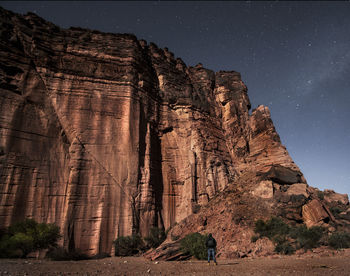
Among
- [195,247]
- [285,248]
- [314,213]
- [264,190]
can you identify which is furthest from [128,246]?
[314,213]

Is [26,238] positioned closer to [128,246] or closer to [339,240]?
[128,246]

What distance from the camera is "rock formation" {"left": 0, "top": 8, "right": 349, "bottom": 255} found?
762 inches

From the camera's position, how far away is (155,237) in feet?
70.7

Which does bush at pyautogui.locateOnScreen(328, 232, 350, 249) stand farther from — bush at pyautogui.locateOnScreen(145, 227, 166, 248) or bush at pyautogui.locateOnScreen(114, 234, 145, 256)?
bush at pyautogui.locateOnScreen(114, 234, 145, 256)

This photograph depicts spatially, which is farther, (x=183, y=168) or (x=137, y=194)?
(x=183, y=168)

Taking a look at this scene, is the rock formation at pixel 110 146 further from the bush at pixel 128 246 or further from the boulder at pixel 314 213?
the bush at pixel 128 246

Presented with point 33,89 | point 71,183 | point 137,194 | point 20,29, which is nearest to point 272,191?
point 137,194

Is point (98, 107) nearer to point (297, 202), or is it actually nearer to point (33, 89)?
point (33, 89)

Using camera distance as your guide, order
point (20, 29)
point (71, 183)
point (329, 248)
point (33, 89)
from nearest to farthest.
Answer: point (329, 248) → point (71, 183) → point (33, 89) → point (20, 29)

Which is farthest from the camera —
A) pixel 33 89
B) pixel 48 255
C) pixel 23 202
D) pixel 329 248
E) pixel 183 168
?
pixel 183 168

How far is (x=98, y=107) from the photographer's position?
23.8 m

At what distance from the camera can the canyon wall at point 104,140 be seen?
64.0 ft

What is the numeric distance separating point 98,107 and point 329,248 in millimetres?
21610

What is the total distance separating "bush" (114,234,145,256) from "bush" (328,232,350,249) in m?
13.9
